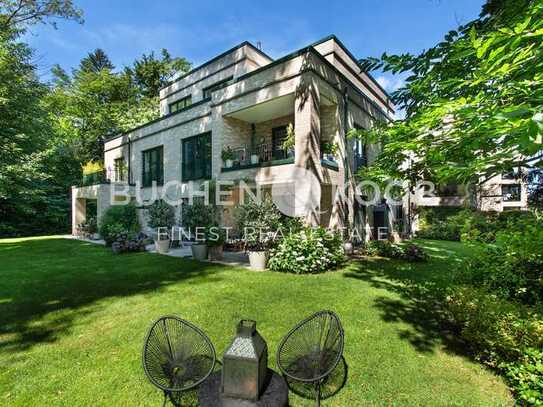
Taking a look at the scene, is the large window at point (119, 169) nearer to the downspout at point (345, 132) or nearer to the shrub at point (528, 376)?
the downspout at point (345, 132)

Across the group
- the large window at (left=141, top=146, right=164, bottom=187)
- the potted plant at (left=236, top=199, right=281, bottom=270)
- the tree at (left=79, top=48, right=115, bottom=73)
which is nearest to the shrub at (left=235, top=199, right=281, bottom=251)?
the potted plant at (left=236, top=199, right=281, bottom=270)

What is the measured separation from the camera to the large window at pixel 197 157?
43.2 feet

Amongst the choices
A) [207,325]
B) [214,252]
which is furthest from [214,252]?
[207,325]

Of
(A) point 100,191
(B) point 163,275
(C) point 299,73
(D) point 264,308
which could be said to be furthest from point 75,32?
(D) point 264,308

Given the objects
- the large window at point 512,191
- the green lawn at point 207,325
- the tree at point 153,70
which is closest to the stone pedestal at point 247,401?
the green lawn at point 207,325

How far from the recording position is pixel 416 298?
5.70m

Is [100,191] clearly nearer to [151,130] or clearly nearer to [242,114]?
[151,130]

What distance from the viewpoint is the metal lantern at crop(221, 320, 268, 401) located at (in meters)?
1.95

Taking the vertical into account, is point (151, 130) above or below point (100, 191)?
above

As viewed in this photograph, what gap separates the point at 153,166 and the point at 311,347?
16.6 meters

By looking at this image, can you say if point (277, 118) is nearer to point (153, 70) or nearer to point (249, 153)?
point (249, 153)

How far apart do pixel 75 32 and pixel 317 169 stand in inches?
744

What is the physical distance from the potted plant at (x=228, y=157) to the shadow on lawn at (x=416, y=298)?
22.5 feet

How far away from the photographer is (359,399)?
9.06 feet
